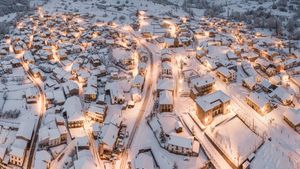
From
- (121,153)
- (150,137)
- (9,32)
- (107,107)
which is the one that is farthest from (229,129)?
(9,32)

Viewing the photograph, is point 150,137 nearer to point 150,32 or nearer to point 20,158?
point 20,158

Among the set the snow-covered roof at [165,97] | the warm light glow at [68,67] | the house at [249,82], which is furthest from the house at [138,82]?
the house at [249,82]

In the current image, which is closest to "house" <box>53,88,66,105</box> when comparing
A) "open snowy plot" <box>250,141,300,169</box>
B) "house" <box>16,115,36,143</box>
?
"house" <box>16,115,36,143</box>

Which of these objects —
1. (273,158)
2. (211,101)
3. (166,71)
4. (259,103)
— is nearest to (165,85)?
(166,71)

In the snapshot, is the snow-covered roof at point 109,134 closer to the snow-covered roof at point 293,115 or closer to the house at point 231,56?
the snow-covered roof at point 293,115

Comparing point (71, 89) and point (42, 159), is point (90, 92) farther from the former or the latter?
point (42, 159)

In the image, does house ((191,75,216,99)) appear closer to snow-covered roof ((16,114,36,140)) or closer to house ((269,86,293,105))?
house ((269,86,293,105))
